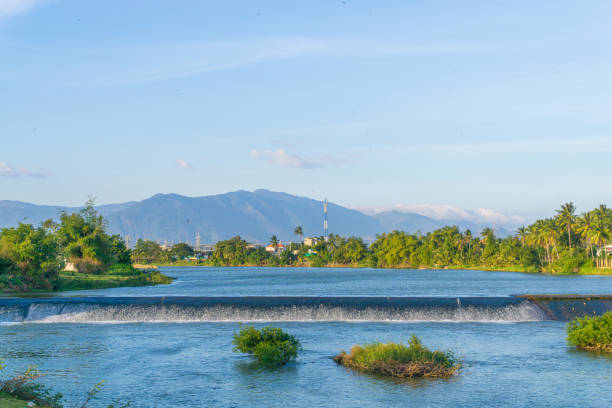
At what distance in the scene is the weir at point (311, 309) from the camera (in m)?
37.5

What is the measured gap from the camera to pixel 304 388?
2158 centimetres

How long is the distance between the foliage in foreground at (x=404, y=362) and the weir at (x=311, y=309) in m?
13.4

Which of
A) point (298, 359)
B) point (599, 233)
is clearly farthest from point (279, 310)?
point (599, 233)

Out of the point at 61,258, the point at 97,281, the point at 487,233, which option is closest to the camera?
the point at 61,258

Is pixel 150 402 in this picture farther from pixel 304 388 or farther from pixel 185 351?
pixel 185 351

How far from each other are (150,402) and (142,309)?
64.3 feet

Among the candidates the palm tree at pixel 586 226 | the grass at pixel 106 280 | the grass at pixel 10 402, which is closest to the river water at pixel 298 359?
the grass at pixel 10 402

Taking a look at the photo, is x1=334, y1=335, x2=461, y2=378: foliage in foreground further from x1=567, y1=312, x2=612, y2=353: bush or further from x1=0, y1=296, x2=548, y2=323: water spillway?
x1=0, y1=296, x2=548, y2=323: water spillway

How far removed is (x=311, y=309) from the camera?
125 feet

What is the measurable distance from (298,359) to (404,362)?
501cm

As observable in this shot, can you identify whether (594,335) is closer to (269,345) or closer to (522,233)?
(269,345)

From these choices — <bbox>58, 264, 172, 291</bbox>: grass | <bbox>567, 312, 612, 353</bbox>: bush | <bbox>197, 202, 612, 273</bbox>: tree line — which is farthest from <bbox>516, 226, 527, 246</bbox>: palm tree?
<bbox>567, 312, 612, 353</bbox>: bush

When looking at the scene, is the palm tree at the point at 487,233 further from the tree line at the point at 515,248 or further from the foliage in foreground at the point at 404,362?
the foliage in foreground at the point at 404,362

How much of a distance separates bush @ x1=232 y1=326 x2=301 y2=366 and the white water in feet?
36.2
